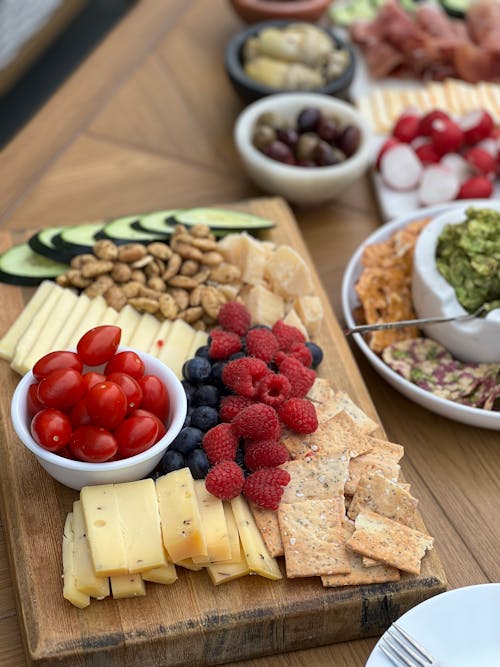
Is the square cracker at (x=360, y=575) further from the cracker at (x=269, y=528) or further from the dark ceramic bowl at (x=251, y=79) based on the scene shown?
the dark ceramic bowl at (x=251, y=79)

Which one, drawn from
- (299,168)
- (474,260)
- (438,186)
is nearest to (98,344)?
(474,260)

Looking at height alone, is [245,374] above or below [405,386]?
above

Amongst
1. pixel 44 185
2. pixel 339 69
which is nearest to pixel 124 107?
pixel 44 185

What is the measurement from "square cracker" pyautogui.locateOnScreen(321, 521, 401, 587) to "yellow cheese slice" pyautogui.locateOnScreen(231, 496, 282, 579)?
0.08 metres

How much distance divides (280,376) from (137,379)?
267mm

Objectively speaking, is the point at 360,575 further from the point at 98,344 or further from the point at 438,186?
the point at 438,186

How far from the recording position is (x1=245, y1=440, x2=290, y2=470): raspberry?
1.40m

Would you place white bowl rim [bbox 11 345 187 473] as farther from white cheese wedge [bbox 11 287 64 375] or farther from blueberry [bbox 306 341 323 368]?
blueberry [bbox 306 341 323 368]

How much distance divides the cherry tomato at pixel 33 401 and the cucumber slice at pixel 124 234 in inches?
22.7

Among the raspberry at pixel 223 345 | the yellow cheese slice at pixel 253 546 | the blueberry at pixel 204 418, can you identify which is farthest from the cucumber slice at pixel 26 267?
the yellow cheese slice at pixel 253 546

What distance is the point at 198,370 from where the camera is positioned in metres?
1.54

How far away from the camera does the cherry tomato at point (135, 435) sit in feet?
4.30

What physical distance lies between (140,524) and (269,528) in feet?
0.70

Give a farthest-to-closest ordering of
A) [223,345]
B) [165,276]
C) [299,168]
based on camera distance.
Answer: [299,168]
[165,276]
[223,345]
